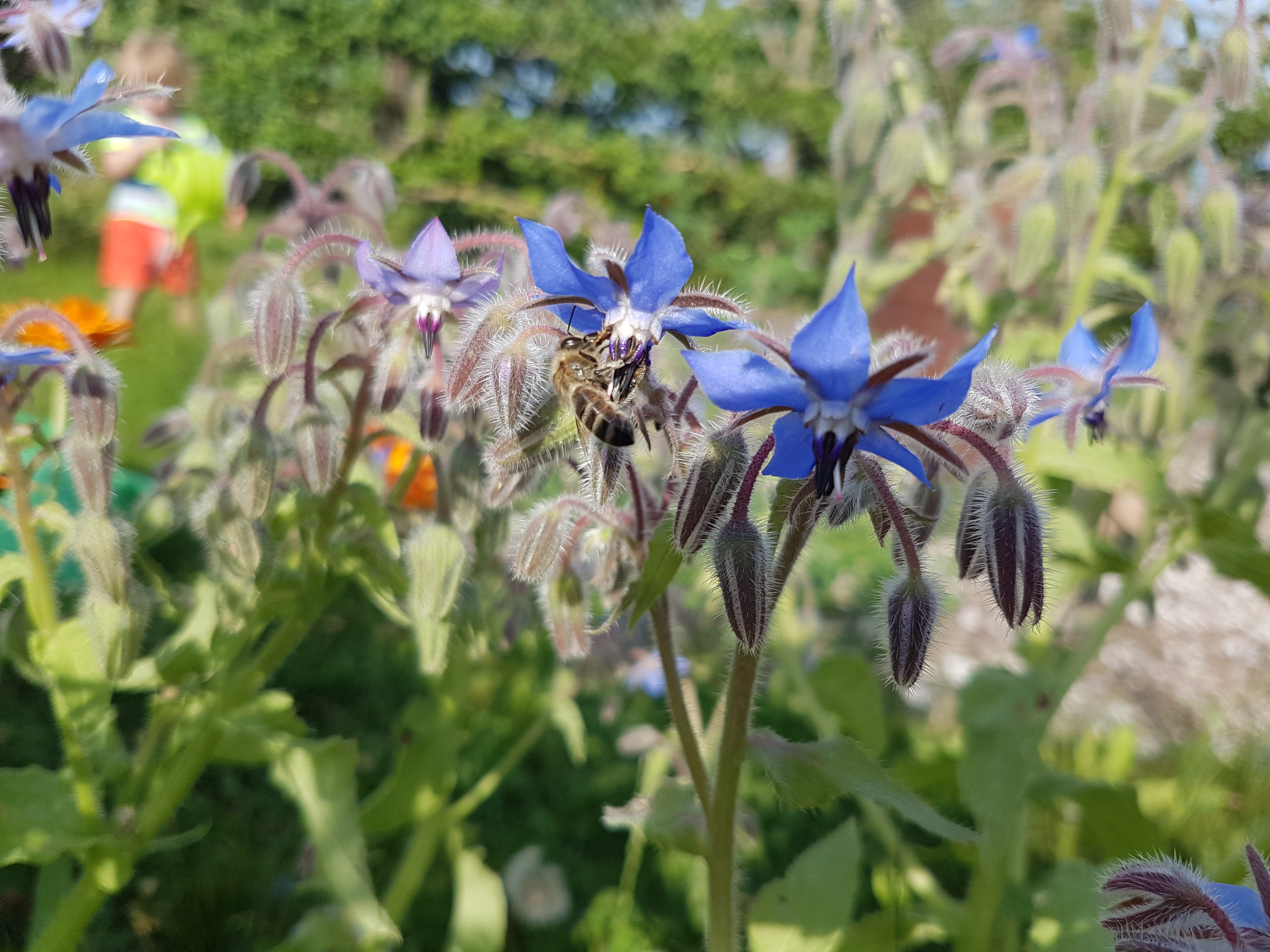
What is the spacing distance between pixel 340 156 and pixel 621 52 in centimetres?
253

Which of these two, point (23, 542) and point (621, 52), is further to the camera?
point (621, 52)

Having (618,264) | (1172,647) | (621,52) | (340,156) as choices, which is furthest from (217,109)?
(618,264)

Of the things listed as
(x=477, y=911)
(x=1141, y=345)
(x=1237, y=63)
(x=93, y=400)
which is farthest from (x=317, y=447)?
(x=1237, y=63)

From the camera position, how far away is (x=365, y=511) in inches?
38.8

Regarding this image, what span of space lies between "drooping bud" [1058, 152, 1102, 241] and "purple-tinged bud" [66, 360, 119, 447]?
1250mm

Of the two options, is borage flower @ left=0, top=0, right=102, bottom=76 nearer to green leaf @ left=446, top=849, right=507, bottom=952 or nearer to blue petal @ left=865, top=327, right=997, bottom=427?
blue petal @ left=865, top=327, right=997, bottom=427

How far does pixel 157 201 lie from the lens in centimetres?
359

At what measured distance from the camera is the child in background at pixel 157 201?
2.51m

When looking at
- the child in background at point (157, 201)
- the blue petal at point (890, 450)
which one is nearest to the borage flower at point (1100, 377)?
the blue petal at point (890, 450)

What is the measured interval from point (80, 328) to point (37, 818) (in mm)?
559

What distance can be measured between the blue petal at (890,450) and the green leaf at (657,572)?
160 mm

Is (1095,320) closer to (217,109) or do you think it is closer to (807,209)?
(807,209)

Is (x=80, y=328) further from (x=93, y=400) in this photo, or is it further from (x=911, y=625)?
(x=911, y=625)

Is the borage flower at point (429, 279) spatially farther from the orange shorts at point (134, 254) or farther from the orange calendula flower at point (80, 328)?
the orange shorts at point (134, 254)
